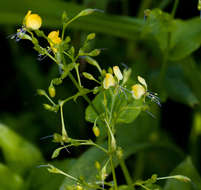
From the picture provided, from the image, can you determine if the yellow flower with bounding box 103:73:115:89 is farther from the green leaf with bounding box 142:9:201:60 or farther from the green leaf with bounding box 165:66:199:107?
the green leaf with bounding box 165:66:199:107

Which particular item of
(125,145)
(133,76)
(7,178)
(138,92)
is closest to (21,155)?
(7,178)

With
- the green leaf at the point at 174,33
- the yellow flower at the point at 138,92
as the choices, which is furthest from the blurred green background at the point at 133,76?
the yellow flower at the point at 138,92

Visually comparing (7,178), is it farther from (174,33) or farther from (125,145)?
(174,33)

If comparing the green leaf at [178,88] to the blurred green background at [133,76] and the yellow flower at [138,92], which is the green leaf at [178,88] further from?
the yellow flower at [138,92]

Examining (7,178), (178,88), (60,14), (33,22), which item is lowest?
(7,178)

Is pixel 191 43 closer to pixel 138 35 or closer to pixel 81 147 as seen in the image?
pixel 138 35

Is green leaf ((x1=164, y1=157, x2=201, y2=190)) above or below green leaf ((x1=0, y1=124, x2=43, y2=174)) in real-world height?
above

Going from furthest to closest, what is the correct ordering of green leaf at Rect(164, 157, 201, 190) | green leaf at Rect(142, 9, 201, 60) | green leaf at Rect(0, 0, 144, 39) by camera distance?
green leaf at Rect(0, 0, 144, 39) < green leaf at Rect(142, 9, 201, 60) < green leaf at Rect(164, 157, 201, 190)

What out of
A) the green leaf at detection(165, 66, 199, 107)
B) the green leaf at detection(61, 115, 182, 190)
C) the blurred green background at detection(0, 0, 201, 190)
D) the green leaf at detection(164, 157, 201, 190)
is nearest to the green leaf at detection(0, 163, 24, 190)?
the blurred green background at detection(0, 0, 201, 190)
